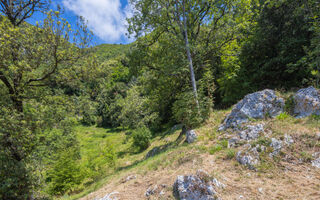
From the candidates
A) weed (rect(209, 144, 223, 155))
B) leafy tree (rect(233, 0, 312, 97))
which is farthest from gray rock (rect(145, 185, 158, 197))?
leafy tree (rect(233, 0, 312, 97))

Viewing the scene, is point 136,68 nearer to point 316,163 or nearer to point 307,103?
point 307,103

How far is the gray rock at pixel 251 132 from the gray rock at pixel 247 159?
37.7 inches

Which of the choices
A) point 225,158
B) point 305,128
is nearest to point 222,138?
point 225,158

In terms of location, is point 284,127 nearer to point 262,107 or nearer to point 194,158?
point 262,107

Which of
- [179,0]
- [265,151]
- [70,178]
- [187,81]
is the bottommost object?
[70,178]

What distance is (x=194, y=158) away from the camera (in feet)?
17.5

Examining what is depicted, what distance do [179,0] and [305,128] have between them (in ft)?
31.0

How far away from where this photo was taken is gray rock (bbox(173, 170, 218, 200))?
350 centimetres

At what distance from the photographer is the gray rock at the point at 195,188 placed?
3.50 meters

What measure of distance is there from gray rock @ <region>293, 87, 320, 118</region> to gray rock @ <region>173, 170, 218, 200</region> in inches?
180

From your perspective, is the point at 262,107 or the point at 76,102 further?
the point at 76,102

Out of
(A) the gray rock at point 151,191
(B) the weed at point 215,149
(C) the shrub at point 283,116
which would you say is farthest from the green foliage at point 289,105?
(A) the gray rock at point 151,191

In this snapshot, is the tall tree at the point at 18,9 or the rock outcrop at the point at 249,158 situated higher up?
the tall tree at the point at 18,9

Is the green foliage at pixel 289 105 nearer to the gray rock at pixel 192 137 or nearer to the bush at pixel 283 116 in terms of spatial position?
the bush at pixel 283 116
